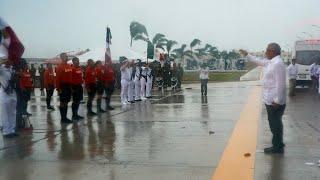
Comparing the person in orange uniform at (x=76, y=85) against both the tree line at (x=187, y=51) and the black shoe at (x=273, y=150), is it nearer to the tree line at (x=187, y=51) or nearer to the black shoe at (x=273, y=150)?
the black shoe at (x=273, y=150)

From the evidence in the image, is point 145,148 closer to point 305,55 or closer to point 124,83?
point 124,83

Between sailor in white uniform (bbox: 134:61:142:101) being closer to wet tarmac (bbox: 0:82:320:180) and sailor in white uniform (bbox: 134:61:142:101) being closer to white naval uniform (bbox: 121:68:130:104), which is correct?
white naval uniform (bbox: 121:68:130:104)

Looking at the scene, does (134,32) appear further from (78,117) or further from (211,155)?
(211,155)

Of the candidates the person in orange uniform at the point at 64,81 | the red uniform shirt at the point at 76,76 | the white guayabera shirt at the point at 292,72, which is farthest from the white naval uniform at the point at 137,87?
the person in orange uniform at the point at 64,81

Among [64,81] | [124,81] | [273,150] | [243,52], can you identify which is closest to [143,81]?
[124,81]

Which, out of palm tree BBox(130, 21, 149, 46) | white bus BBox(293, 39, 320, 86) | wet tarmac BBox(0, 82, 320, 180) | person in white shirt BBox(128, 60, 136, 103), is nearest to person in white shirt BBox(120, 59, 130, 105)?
person in white shirt BBox(128, 60, 136, 103)

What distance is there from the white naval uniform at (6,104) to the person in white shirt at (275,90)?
553 centimetres

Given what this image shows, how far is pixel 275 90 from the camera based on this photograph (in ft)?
29.4

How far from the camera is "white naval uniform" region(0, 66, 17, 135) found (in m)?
11.6

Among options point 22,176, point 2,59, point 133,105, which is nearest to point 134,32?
point 133,105

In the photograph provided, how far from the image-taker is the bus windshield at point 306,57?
28.8 meters

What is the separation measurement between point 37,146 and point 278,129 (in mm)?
4415

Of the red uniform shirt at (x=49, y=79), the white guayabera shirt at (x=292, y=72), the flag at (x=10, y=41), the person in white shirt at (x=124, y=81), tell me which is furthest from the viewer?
the white guayabera shirt at (x=292, y=72)

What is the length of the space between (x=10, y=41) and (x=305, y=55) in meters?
21.8
